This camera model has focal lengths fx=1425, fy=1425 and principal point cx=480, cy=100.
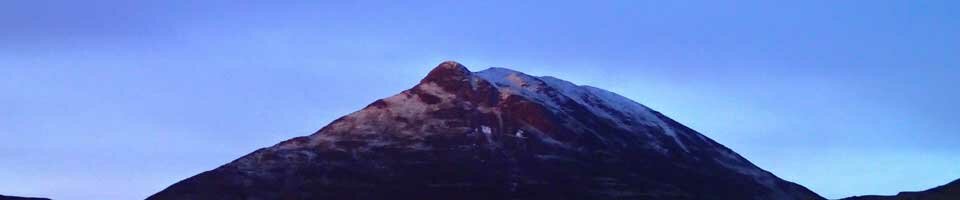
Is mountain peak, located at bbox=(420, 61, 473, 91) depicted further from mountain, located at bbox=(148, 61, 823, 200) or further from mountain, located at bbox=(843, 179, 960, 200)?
mountain, located at bbox=(843, 179, 960, 200)

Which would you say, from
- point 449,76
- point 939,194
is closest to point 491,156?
point 449,76

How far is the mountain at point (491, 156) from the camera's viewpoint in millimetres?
138250

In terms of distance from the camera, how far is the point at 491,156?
150000 millimetres

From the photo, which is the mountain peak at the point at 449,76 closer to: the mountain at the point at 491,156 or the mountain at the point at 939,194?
the mountain at the point at 491,156

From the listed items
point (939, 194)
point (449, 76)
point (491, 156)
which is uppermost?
point (449, 76)

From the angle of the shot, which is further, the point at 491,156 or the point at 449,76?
the point at 449,76

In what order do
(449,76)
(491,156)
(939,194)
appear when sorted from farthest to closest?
1. (449,76)
2. (491,156)
3. (939,194)

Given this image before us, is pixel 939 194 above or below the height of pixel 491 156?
below

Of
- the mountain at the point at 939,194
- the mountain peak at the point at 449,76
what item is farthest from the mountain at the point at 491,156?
the mountain at the point at 939,194

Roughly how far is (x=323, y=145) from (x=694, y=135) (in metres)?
50.1

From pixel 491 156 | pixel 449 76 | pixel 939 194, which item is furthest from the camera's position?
pixel 449 76

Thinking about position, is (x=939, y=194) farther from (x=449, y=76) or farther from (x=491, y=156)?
(x=449, y=76)

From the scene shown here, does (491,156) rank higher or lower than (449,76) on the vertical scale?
lower

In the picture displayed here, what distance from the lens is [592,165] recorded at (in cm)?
15125
